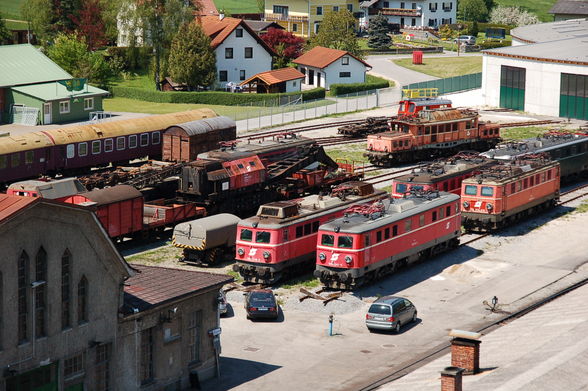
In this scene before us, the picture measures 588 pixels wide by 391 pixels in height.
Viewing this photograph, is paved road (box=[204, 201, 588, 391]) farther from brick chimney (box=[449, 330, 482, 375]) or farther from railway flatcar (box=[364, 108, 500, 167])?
railway flatcar (box=[364, 108, 500, 167])

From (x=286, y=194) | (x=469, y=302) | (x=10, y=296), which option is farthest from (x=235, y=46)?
(x=10, y=296)

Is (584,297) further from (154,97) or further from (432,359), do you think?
(154,97)

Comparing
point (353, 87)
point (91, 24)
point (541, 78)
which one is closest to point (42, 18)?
point (91, 24)

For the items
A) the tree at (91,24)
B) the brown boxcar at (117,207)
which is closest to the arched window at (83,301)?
the brown boxcar at (117,207)

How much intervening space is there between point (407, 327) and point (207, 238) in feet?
39.9

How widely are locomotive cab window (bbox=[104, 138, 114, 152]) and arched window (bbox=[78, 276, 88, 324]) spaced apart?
4136cm

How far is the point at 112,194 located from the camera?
55.3 metres

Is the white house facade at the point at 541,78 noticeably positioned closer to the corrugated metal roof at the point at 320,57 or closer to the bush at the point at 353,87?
the bush at the point at 353,87

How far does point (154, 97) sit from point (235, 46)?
43.2 ft

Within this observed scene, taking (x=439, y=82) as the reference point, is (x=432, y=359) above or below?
below

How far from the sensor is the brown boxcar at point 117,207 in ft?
178

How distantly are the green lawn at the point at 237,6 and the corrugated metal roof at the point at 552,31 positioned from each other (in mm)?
57012

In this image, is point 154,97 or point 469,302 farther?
point 154,97

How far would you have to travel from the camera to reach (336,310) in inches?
1864
